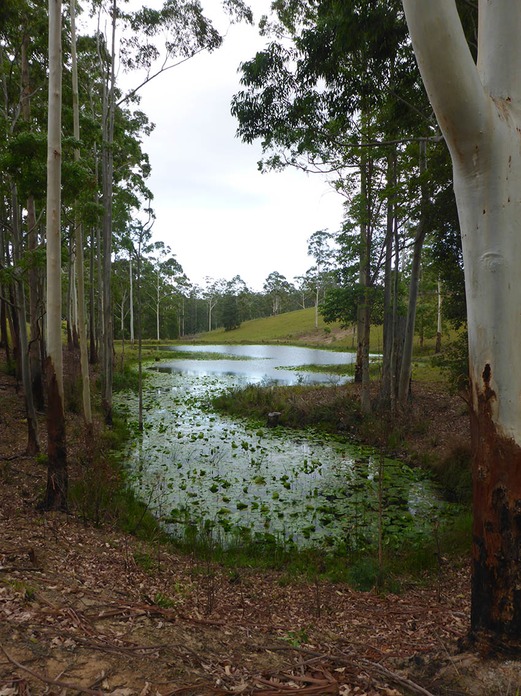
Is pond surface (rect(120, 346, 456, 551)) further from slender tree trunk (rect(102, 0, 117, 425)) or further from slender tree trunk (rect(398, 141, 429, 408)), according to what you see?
slender tree trunk (rect(398, 141, 429, 408))

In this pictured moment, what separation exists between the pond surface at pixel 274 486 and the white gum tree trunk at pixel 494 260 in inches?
91.3

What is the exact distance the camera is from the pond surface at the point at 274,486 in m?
5.96

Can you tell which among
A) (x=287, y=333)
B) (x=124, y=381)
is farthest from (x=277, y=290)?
→ (x=124, y=381)

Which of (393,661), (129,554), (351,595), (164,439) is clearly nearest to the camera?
(393,661)

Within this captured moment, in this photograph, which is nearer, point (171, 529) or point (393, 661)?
point (393, 661)

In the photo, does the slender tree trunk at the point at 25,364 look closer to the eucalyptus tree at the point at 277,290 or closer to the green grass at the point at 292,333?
the green grass at the point at 292,333

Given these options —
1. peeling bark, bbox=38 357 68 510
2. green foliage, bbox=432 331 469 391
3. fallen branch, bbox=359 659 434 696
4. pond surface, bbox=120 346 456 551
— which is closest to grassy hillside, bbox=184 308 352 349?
green foliage, bbox=432 331 469 391

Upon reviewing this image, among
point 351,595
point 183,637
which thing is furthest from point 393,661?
point 351,595

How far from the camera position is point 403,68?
6.81 metres

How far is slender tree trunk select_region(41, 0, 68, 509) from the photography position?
5.14m

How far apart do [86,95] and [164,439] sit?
36.9 feet

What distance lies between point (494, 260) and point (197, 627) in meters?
3.07

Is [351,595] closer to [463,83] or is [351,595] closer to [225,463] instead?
[463,83]

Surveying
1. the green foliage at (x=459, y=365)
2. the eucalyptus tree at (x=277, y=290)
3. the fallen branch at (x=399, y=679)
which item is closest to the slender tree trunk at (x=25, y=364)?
the fallen branch at (x=399, y=679)
